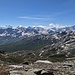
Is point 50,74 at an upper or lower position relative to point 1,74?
lower

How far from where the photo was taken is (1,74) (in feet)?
56.6

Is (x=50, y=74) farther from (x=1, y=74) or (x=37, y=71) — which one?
(x=1, y=74)

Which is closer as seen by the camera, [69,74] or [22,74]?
[22,74]

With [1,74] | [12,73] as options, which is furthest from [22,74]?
[1,74]

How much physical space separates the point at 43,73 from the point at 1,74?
24.6 feet

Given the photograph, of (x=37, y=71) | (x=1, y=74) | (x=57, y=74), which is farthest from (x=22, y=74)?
(x=57, y=74)

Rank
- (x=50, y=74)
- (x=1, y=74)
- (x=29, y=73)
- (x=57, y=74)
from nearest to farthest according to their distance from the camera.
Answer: (x=1, y=74) < (x=29, y=73) < (x=50, y=74) < (x=57, y=74)

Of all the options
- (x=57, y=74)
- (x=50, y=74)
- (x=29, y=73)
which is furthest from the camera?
(x=57, y=74)

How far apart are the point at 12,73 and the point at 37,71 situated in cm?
366

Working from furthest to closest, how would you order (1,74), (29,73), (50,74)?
1. (50,74)
2. (29,73)
3. (1,74)

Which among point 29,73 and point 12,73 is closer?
point 12,73

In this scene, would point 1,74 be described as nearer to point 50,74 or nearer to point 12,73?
point 12,73

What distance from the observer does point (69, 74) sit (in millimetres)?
26031

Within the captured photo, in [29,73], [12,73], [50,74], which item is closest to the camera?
[12,73]
